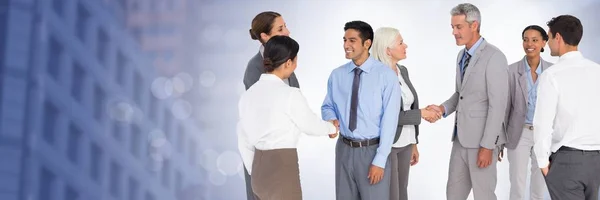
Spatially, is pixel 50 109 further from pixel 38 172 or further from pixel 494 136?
pixel 494 136

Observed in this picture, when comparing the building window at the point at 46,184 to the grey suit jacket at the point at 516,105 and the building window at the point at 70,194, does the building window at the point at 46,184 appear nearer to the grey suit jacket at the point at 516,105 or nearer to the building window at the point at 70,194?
the building window at the point at 70,194

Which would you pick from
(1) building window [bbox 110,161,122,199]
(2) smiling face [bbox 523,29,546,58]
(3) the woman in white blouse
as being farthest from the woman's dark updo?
(1) building window [bbox 110,161,122,199]

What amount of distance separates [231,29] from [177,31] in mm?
406

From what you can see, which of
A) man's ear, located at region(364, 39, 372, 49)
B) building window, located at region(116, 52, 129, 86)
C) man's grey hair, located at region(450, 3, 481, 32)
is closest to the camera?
man's ear, located at region(364, 39, 372, 49)

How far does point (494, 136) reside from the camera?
11.2 ft

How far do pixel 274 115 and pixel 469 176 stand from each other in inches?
52.1

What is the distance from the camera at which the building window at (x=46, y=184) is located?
476 centimetres

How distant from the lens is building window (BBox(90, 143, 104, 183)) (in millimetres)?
5219

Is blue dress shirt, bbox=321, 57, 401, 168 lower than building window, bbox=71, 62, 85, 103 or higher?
lower

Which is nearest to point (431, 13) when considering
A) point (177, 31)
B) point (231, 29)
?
point (231, 29)

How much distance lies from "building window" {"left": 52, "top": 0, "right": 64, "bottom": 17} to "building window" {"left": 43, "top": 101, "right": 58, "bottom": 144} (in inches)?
24.1

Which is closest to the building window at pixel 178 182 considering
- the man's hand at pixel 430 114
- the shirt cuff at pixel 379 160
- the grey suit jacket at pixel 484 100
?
the man's hand at pixel 430 114

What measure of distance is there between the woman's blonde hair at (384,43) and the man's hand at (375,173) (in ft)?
2.15

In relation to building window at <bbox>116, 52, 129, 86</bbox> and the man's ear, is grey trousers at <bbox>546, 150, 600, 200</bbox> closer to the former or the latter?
the man's ear
